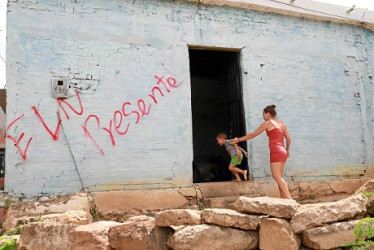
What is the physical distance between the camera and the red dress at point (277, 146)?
5242 mm

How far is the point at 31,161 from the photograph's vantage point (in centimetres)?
517

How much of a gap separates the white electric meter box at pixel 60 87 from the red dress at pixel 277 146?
3141 millimetres

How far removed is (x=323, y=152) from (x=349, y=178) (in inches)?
→ 29.9

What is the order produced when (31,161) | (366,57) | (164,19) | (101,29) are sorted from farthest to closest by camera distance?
(366,57)
(164,19)
(101,29)
(31,161)

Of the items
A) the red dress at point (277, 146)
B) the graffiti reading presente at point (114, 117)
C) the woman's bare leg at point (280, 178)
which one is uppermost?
the graffiti reading presente at point (114, 117)

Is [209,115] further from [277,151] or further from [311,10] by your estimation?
[277,151]

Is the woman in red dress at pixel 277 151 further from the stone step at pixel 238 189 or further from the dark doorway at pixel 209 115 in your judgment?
the dark doorway at pixel 209 115

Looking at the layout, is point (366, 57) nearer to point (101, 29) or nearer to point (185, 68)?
point (185, 68)

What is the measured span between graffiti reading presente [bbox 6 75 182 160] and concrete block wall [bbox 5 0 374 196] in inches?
0.6

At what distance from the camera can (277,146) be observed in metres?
5.29

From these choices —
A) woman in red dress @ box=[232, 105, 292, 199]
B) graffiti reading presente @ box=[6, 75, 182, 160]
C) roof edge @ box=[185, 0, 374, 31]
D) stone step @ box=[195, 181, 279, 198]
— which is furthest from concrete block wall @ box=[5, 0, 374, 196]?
woman in red dress @ box=[232, 105, 292, 199]

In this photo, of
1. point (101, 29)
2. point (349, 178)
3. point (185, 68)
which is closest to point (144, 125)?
point (185, 68)

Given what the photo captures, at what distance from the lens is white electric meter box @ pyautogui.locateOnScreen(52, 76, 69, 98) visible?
541 centimetres

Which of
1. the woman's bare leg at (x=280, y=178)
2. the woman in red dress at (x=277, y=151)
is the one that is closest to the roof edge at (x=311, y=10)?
the woman in red dress at (x=277, y=151)
